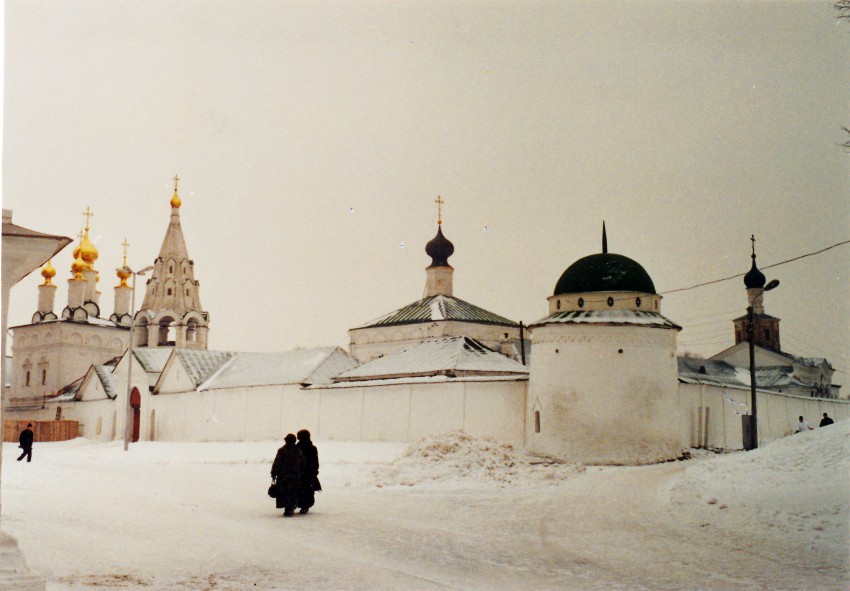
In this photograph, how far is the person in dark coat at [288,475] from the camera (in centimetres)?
1145

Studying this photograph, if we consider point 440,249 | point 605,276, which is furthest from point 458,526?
point 440,249

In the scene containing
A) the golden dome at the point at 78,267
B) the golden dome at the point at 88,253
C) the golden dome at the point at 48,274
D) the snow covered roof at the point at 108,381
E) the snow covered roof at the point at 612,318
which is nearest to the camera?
the snow covered roof at the point at 612,318

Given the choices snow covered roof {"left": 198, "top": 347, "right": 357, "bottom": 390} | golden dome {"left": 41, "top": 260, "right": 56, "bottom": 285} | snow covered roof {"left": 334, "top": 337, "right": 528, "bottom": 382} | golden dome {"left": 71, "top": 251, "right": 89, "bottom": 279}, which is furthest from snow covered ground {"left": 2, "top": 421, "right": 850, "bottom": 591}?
golden dome {"left": 41, "top": 260, "right": 56, "bottom": 285}

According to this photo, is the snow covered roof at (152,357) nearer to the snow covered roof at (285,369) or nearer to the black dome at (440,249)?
the snow covered roof at (285,369)

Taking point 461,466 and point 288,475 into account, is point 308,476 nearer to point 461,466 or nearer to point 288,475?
point 288,475

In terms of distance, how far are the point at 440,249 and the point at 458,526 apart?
2247 cm

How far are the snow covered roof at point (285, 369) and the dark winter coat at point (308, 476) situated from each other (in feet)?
52.9

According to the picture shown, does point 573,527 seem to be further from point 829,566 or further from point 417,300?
point 417,300

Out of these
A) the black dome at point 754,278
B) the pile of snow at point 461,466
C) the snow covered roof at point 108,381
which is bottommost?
the pile of snow at point 461,466

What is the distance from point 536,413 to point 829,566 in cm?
1327

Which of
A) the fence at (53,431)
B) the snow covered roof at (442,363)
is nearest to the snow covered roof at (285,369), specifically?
the snow covered roof at (442,363)

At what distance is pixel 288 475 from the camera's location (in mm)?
11508

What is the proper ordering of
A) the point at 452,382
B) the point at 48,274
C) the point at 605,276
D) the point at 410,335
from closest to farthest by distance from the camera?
the point at 605,276, the point at 452,382, the point at 410,335, the point at 48,274

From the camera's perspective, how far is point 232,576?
7254 mm
